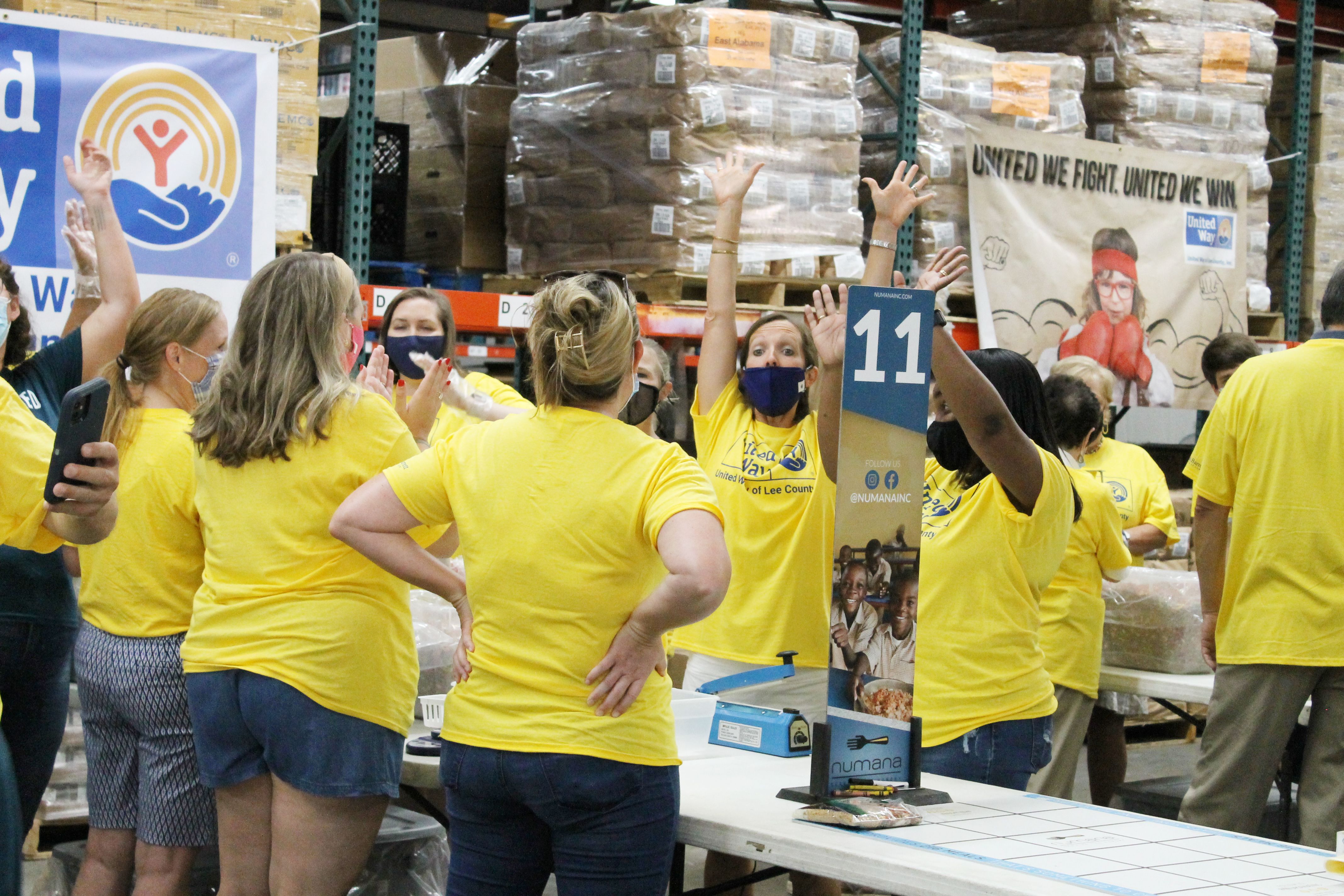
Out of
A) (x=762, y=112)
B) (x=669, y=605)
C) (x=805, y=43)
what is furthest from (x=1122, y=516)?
(x=669, y=605)

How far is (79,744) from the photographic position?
5.01m

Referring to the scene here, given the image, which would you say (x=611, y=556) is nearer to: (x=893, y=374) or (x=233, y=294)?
(x=893, y=374)

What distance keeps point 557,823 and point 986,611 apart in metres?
1.19

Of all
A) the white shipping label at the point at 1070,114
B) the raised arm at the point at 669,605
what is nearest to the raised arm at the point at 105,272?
the raised arm at the point at 669,605

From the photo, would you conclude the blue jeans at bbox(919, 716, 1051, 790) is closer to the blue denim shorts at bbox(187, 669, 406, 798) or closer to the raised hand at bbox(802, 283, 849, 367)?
the raised hand at bbox(802, 283, 849, 367)

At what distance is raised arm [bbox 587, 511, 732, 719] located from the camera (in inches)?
89.9

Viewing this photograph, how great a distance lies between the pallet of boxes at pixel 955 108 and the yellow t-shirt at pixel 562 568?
444 centimetres

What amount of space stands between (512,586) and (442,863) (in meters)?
1.50

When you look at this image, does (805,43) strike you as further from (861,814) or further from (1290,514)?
(861,814)

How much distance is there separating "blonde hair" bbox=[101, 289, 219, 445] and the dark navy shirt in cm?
16

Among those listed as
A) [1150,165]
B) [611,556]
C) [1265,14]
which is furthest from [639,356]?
[1265,14]

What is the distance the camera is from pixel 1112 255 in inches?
283

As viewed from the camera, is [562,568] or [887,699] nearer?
[562,568]

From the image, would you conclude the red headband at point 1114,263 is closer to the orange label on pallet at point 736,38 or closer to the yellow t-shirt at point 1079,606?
the orange label on pallet at point 736,38
